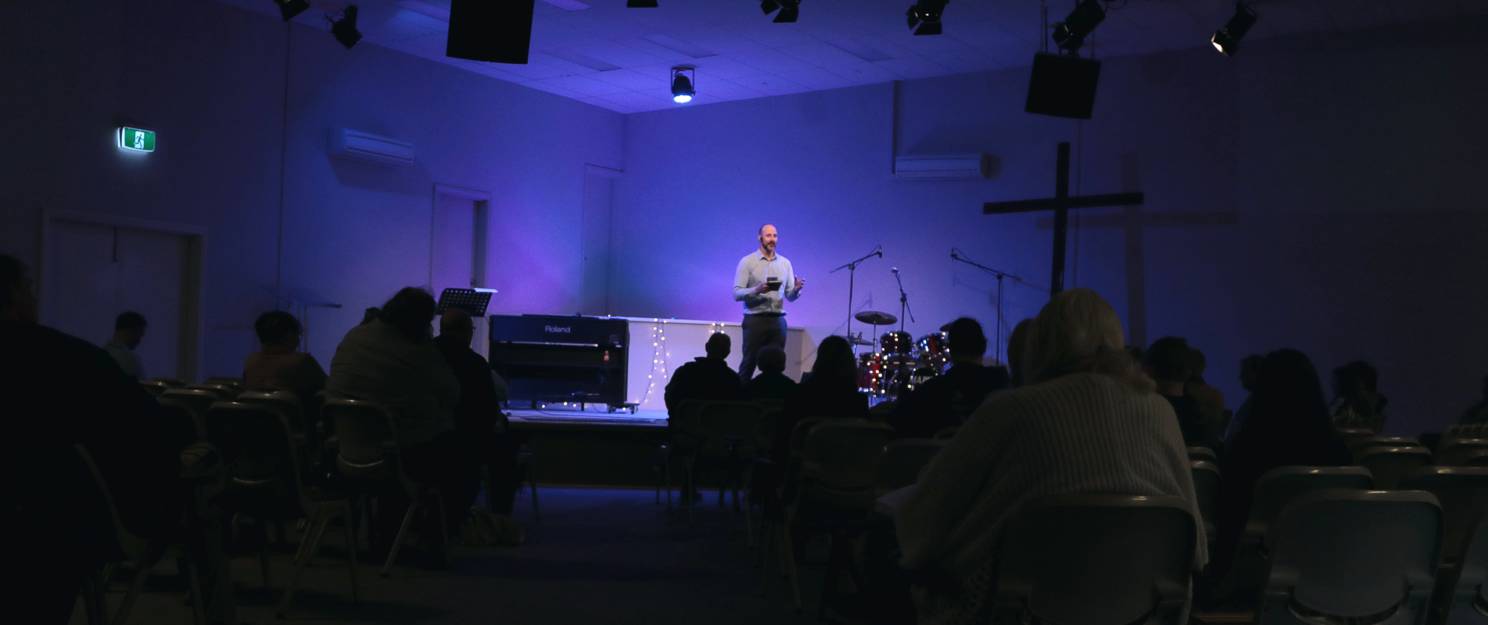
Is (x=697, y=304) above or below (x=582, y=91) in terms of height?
below

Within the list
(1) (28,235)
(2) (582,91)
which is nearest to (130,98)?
(1) (28,235)

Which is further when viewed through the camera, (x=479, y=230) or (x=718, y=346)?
(x=479, y=230)

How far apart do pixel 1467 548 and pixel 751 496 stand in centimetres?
348

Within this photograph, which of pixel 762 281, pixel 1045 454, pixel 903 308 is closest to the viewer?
pixel 1045 454

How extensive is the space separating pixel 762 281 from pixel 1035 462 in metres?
9.50

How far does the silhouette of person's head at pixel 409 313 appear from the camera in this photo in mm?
5449

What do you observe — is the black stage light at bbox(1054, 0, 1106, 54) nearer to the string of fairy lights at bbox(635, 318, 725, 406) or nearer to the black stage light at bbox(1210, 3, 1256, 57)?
the black stage light at bbox(1210, 3, 1256, 57)

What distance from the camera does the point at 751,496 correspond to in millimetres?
6172

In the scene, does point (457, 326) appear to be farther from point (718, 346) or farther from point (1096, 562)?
point (1096, 562)

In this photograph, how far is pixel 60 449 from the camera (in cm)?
260

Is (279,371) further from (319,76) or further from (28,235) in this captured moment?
(319,76)

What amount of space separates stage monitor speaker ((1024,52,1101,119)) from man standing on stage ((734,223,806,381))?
2817 millimetres

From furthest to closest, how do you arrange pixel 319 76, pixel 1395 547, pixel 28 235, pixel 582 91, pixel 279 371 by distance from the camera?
pixel 582 91
pixel 319 76
pixel 28 235
pixel 279 371
pixel 1395 547

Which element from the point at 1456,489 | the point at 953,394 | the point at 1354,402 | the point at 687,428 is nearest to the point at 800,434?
the point at 953,394
